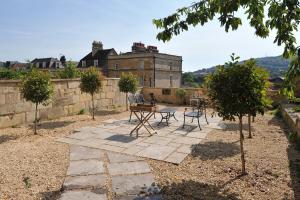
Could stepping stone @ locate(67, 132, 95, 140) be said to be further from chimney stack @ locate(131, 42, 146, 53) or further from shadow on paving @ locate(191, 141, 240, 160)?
chimney stack @ locate(131, 42, 146, 53)

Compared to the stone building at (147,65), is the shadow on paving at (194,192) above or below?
below

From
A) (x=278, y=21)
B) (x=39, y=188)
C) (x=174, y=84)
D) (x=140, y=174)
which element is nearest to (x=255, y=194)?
(x=140, y=174)

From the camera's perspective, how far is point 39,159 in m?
5.30

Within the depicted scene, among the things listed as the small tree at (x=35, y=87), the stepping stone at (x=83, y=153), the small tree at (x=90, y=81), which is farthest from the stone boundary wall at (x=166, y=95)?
the stepping stone at (x=83, y=153)

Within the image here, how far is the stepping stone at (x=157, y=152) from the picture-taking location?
5582 mm

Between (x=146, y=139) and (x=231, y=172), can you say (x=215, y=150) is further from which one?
(x=146, y=139)

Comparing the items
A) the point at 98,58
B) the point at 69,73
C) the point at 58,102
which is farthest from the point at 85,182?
the point at 98,58

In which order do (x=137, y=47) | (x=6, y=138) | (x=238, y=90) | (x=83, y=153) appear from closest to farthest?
1. (x=238, y=90)
2. (x=83, y=153)
3. (x=6, y=138)
4. (x=137, y=47)

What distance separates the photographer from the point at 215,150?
611 cm

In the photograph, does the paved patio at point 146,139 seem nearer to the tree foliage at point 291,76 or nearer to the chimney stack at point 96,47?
the tree foliage at point 291,76

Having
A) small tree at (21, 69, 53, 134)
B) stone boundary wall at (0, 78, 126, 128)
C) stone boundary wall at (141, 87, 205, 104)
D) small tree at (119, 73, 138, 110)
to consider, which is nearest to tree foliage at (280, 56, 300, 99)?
small tree at (21, 69, 53, 134)

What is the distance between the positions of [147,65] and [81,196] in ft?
97.6

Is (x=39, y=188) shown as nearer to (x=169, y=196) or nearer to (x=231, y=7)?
(x=169, y=196)

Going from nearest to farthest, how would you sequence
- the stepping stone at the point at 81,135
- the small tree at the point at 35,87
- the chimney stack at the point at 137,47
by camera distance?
1. the stepping stone at the point at 81,135
2. the small tree at the point at 35,87
3. the chimney stack at the point at 137,47
